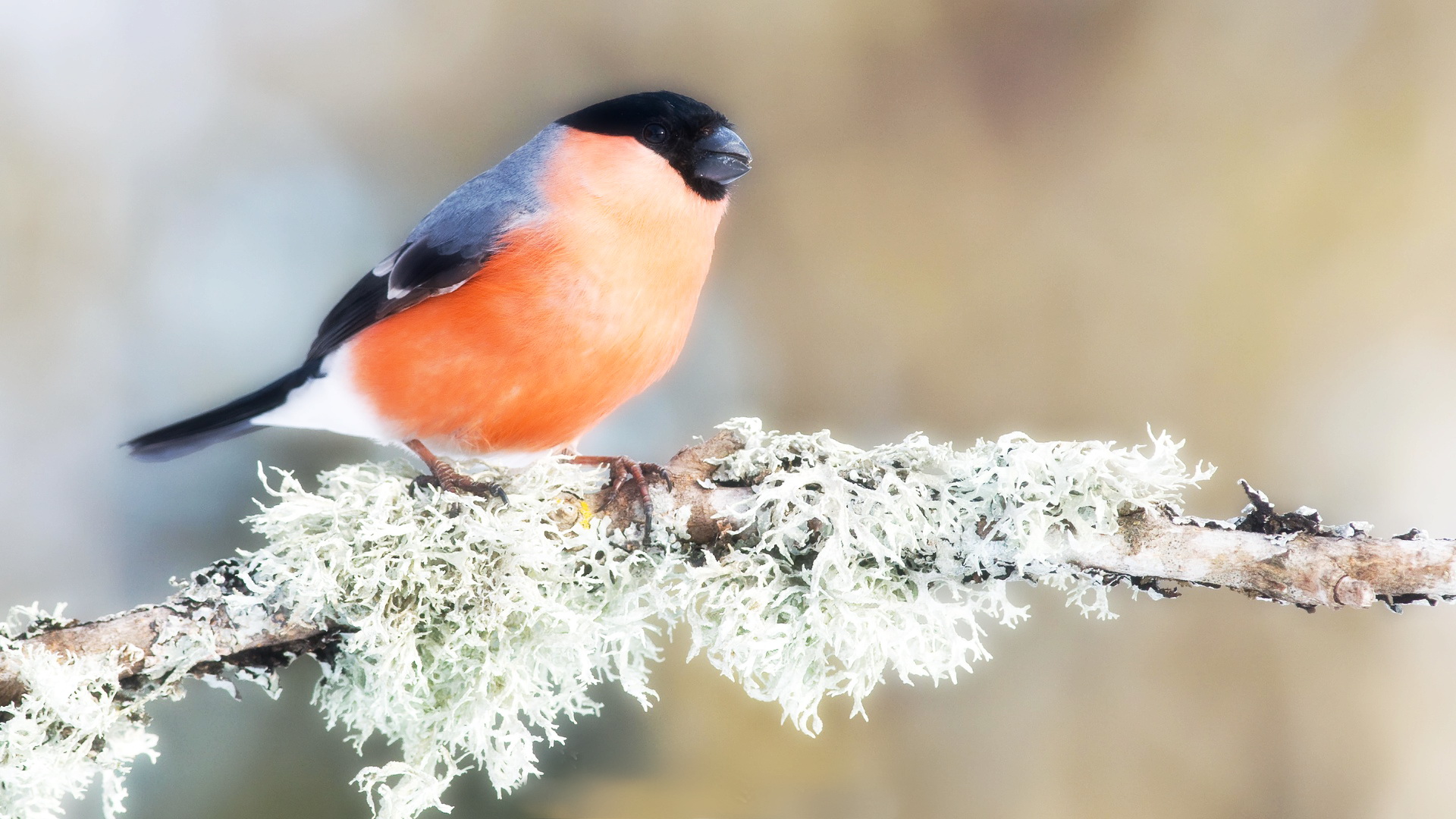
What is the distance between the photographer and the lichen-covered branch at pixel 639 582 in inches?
44.2

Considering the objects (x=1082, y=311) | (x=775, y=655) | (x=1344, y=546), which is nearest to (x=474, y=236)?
(x=775, y=655)

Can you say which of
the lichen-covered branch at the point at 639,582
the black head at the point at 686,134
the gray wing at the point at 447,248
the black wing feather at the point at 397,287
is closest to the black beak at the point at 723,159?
the black head at the point at 686,134

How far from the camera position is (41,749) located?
1124 mm

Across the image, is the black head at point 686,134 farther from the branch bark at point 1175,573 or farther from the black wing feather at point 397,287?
the branch bark at point 1175,573

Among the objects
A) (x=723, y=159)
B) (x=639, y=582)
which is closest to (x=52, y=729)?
(x=639, y=582)

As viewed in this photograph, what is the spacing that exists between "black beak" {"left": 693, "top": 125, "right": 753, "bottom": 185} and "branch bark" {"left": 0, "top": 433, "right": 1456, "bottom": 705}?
0.69 meters

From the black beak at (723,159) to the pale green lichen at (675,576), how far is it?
1.98 feet

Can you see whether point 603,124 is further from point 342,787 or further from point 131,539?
point 131,539

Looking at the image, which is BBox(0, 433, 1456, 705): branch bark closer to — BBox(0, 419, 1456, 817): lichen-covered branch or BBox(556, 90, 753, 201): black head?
BBox(0, 419, 1456, 817): lichen-covered branch

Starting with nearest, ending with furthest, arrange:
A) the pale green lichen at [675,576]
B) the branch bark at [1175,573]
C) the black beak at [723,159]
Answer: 1. the branch bark at [1175,573]
2. the pale green lichen at [675,576]
3. the black beak at [723,159]

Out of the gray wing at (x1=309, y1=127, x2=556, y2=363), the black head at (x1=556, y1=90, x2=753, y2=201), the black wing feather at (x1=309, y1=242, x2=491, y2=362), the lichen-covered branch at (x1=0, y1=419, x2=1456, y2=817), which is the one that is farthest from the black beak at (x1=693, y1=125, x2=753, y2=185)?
the lichen-covered branch at (x1=0, y1=419, x2=1456, y2=817)

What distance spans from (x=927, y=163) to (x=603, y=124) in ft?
3.66

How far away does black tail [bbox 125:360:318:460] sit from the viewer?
1887 millimetres

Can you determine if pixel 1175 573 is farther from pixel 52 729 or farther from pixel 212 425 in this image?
pixel 212 425
